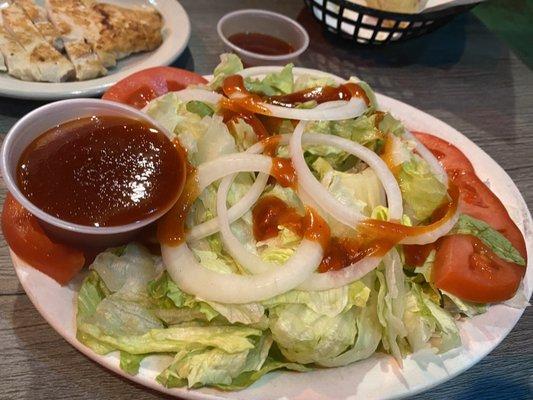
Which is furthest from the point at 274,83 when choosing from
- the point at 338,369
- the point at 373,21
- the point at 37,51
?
the point at 373,21

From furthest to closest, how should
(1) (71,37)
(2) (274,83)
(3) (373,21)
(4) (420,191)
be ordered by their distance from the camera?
(3) (373,21) → (1) (71,37) → (2) (274,83) → (4) (420,191)

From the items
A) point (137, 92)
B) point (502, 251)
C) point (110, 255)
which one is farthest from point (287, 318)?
point (137, 92)

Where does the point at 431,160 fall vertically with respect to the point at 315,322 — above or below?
above

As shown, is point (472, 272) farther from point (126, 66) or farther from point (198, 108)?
point (126, 66)

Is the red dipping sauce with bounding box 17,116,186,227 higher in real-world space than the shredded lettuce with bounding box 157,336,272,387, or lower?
higher

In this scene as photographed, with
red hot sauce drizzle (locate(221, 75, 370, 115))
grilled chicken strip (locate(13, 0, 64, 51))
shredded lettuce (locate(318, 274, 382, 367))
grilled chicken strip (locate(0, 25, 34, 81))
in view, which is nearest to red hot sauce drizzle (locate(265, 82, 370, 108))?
red hot sauce drizzle (locate(221, 75, 370, 115))

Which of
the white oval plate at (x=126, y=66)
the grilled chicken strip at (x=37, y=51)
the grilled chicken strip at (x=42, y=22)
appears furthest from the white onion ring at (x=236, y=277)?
the grilled chicken strip at (x=42, y=22)

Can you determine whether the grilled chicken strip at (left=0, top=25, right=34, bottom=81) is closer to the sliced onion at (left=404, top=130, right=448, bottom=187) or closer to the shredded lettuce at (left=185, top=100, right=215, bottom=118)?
the shredded lettuce at (left=185, top=100, right=215, bottom=118)
